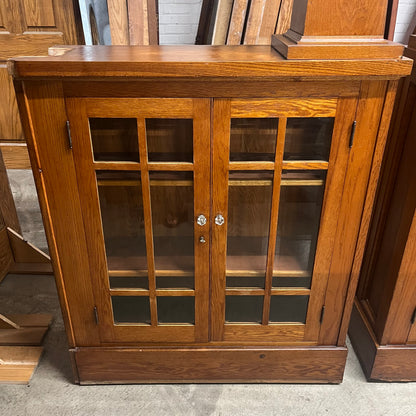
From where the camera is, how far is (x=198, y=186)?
1.11 meters

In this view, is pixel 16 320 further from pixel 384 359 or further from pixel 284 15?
pixel 284 15

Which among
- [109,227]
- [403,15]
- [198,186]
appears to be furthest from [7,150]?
[403,15]

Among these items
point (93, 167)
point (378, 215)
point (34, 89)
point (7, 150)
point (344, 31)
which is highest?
point (344, 31)

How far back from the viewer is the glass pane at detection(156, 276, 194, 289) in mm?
1266

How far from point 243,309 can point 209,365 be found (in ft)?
0.83

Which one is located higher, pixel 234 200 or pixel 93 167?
pixel 93 167

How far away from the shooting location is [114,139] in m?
1.07

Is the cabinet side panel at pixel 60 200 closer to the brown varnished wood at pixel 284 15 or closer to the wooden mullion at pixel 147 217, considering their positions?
the wooden mullion at pixel 147 217

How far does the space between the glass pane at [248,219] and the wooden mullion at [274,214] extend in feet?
0.06

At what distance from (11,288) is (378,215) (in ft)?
5.60

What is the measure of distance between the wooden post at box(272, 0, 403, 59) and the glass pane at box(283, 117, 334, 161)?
17cm

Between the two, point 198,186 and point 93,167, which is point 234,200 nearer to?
point 198,186

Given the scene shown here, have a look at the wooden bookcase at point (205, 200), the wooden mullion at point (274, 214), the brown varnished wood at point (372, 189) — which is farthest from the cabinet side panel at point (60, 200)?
the brown varnished wood at point (372, 189)

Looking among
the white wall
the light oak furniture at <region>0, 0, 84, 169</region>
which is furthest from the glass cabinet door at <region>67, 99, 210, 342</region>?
the white wall
